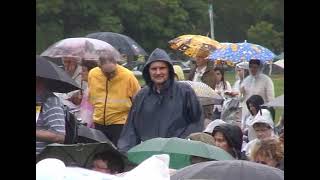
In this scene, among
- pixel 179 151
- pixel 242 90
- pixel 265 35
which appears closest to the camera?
pixel 179 151

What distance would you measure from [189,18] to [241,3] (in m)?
9.39

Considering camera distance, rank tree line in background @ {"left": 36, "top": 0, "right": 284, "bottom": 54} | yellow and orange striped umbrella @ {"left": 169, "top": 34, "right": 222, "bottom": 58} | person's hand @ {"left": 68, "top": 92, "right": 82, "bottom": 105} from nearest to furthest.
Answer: person's hand @ {"left": 68, "top": 92, "right": 82, "bottom": 105}
yellow and orange striped umbrella @ {"left": 169, "top": 34, "right": 222, "bottom": 58}
tree line in background @ {"left": 36, "top": 0, "right": 284, "bottom": 54}

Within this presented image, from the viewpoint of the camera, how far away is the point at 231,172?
13.3ft

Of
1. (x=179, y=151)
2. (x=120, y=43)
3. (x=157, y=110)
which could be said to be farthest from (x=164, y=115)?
(x=120, y=43)

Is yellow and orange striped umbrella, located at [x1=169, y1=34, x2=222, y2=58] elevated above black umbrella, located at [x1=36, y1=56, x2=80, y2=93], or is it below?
above

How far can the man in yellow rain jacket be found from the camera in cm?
854

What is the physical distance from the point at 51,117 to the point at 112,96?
2948 mm

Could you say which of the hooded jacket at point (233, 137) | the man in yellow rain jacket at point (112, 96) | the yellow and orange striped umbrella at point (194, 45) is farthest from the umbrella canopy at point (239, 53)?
the hooded jacket at point (233, 137)

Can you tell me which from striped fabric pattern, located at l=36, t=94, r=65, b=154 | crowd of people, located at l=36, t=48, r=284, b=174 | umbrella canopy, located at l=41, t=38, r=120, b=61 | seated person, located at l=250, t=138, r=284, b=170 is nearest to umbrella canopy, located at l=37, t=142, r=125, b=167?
crowd of people, located at l=36, t=48, r=284, b=174

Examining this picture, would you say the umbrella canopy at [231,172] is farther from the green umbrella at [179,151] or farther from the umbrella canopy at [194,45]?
the umbrella canopy at [194,45]

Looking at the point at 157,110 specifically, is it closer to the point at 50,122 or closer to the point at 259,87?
the point at 50,122

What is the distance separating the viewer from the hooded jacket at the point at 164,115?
22.4 feet

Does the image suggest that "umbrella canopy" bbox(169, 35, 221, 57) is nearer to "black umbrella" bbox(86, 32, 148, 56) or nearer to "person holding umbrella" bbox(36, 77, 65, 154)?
"black umbrella" bbox(86, 32, 148, 56)
